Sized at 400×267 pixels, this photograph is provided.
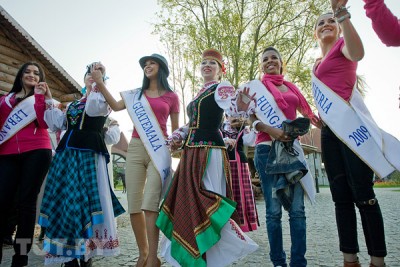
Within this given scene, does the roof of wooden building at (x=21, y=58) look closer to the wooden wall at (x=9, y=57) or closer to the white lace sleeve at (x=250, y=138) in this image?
the wooden wall at (x=9, y=57)

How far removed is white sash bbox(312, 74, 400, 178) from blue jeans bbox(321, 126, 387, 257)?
89 millimetres

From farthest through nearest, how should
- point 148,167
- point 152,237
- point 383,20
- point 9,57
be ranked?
1. point 9,57
2. point 148,167
3. point 152,237
4. point 383,20

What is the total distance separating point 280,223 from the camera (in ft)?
8.89

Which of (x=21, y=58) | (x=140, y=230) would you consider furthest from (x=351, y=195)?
(x=21, y=58)

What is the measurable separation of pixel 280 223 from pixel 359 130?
0.95 m

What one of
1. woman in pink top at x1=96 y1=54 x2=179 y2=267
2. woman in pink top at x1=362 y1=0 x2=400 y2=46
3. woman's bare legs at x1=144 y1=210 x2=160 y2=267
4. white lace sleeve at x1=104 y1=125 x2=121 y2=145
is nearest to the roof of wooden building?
white lace sleeve at x1=104 y1=125 x2=121 y2=145

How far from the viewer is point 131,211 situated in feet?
10.2

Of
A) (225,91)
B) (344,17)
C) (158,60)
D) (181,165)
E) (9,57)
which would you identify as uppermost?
(9,57)

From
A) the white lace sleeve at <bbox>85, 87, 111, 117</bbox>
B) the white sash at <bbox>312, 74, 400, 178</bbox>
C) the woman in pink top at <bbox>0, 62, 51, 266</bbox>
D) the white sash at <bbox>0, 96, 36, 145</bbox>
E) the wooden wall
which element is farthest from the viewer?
the wooden wall

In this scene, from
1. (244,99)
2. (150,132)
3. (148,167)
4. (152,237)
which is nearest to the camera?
(244,99)

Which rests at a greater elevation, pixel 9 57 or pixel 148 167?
pixel 9 57

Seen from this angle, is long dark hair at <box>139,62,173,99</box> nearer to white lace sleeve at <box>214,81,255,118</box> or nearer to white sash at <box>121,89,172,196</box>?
white sash at <box>121,89,172,196</box>

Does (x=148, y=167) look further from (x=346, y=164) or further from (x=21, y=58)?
(x=21, y=58)

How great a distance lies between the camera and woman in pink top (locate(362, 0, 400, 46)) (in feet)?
5.61
